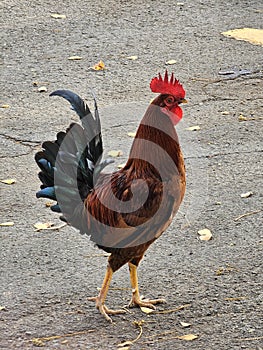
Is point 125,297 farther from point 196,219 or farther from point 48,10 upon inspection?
point 48,10

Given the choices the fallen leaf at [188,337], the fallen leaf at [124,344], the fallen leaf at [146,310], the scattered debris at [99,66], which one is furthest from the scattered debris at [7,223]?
the scattered debris at [99,66]

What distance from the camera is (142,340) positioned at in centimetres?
495

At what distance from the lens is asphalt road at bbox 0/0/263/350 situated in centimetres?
512

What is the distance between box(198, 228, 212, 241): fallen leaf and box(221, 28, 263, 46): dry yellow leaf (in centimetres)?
391

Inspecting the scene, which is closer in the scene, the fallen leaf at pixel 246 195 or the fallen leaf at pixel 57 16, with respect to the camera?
the fallen leaf at pixel 246 195

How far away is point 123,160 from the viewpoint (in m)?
7.22

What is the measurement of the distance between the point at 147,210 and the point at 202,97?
3568 millimetres

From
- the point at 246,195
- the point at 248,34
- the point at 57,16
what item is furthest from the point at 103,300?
the point at 57,16

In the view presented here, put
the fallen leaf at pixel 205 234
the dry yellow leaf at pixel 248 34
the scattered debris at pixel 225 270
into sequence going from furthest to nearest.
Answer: the dry yellow leaf at pixel 248 34 < the fallen leaf at pixel 205 234 < the scattered debris at pixel 225 270

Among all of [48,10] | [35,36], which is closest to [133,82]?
[35,36]

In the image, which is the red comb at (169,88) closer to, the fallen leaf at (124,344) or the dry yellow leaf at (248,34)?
the fallen leaf at (124,344)

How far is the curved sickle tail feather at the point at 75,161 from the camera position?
5043 mm

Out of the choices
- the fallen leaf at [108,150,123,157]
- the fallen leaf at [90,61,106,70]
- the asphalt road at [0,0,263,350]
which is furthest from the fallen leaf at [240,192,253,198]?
the fallen leaf at [90,61,106,70]

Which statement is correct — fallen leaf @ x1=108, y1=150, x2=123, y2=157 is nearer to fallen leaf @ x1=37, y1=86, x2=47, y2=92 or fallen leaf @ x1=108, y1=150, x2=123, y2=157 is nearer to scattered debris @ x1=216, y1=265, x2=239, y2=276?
fallen leaf @ x1=37, y1=86, x2=47, y2=92
